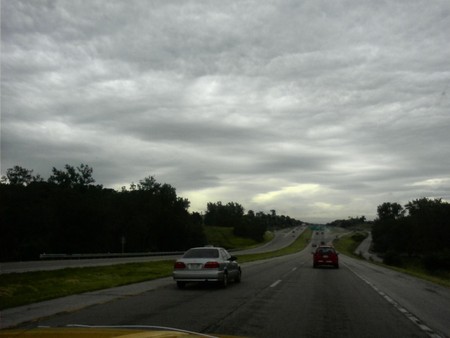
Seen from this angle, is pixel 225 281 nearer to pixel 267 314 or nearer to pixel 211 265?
pixel 211 265

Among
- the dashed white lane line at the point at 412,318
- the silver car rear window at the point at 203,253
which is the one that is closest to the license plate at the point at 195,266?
the silver car rear window at the point at 203,253

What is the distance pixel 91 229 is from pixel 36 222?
32.6 ft

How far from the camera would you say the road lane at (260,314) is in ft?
31.8

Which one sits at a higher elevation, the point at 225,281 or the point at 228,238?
the point at 228,238

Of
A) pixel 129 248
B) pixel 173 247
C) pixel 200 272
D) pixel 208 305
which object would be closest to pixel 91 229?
pixel 129 248

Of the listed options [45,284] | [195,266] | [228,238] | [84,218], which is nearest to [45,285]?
[45,284]

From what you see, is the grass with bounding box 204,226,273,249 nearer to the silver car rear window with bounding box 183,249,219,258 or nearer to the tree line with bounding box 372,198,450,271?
the tree line with bounding box 372,198,450,271

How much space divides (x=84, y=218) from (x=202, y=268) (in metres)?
64.4

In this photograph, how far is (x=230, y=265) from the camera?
65.8 ft

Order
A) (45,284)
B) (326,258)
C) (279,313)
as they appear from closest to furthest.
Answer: (279,313), (45,284), (326,258)

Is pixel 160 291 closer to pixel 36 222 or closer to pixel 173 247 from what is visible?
pixel 36 222

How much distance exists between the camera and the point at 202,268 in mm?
18203

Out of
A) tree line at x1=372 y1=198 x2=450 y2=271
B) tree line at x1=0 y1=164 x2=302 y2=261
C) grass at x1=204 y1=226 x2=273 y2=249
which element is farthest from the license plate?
grass at x1=204 y1=226 x2=273 y2=249

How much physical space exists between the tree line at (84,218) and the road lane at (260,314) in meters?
41.0
